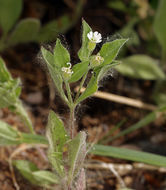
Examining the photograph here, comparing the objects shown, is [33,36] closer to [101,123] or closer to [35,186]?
[101,123]

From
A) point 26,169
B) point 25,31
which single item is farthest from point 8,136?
point 25,31

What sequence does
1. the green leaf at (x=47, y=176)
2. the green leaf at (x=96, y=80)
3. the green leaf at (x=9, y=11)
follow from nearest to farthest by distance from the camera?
1. the green leaf at (x=96, y=80)
2. the green leaf at (x=47, y=176)
3. the green leaf at (x=9, y=11)

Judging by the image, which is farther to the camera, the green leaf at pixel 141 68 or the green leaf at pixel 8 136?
the green leaf at pixel 141 68

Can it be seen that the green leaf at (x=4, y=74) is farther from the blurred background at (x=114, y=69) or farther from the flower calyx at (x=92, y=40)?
the flower calyx at (x=92, y=40)

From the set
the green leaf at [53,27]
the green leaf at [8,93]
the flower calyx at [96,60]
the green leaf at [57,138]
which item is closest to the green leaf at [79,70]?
the flower calyx at [96,60]

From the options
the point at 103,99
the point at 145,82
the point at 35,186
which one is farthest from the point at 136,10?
the point at 35,186

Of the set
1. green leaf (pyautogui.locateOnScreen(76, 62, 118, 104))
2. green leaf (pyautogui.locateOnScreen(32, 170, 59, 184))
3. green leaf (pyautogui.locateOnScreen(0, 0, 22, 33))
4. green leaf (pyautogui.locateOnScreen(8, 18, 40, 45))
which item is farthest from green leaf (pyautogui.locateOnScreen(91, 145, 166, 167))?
green leaf (pyautogui.locateOnScreen(0, 0, 22, 33))

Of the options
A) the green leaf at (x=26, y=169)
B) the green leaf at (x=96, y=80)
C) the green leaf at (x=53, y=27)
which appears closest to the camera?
the green leaf at (x=96, y=80)

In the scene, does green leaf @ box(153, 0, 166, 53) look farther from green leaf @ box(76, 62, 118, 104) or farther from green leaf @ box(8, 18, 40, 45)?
green leaf @ box(76, 62, 118, 104)
